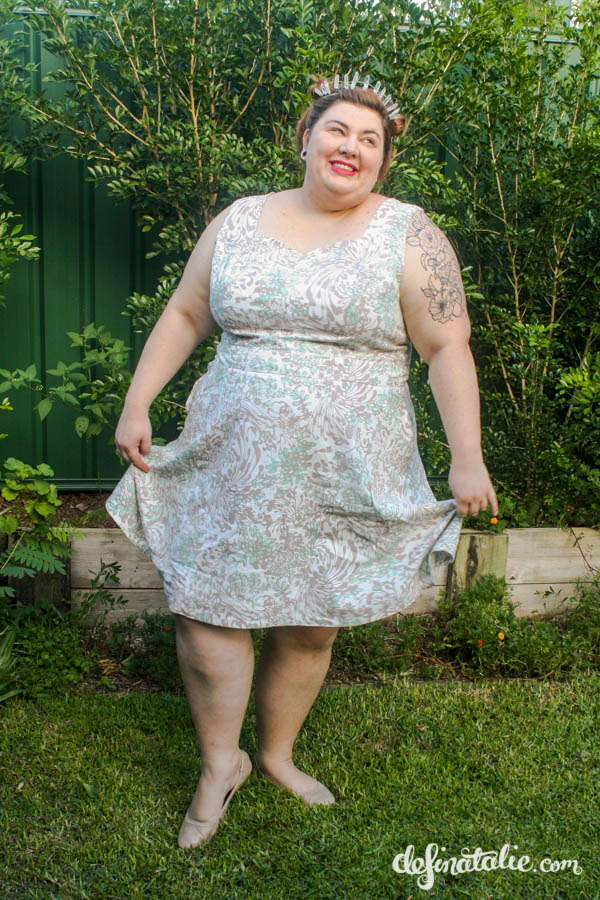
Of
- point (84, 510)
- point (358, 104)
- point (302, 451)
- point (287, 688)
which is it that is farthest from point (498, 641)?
point (358, 104)

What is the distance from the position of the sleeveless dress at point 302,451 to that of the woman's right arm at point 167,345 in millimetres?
78

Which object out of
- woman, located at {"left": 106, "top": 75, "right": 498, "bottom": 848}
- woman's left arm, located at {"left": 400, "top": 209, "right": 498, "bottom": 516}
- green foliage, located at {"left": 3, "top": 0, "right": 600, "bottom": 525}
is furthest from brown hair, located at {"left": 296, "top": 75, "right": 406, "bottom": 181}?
green foliage, located at {"left": 3, "top": 0, "right": 600, "bottom": 525}

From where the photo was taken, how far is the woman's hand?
199 centimetres

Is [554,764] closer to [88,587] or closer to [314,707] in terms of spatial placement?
[314,707]

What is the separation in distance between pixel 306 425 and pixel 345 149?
70cm

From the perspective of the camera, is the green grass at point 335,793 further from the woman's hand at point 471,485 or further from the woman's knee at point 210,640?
the woman's hand at point 471,485

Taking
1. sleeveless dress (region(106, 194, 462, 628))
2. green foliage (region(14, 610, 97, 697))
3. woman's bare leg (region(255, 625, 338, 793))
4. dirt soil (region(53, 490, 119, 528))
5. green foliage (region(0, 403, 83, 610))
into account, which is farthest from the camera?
dirt soil (region(53, 490, 119, 528))

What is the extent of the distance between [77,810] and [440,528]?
132 cm

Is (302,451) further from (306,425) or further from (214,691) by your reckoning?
(214,691)

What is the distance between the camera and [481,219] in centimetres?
358

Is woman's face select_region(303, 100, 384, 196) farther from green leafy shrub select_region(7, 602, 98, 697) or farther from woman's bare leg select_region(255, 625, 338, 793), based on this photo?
green leafy shrub select_region(7, 602, 98, 697)

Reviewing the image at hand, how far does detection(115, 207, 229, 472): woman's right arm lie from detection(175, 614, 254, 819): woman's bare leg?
49 centimetres

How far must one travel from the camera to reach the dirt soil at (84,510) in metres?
3.53

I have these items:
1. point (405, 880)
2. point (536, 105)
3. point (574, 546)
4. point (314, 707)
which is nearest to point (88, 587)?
point (314, 707)
